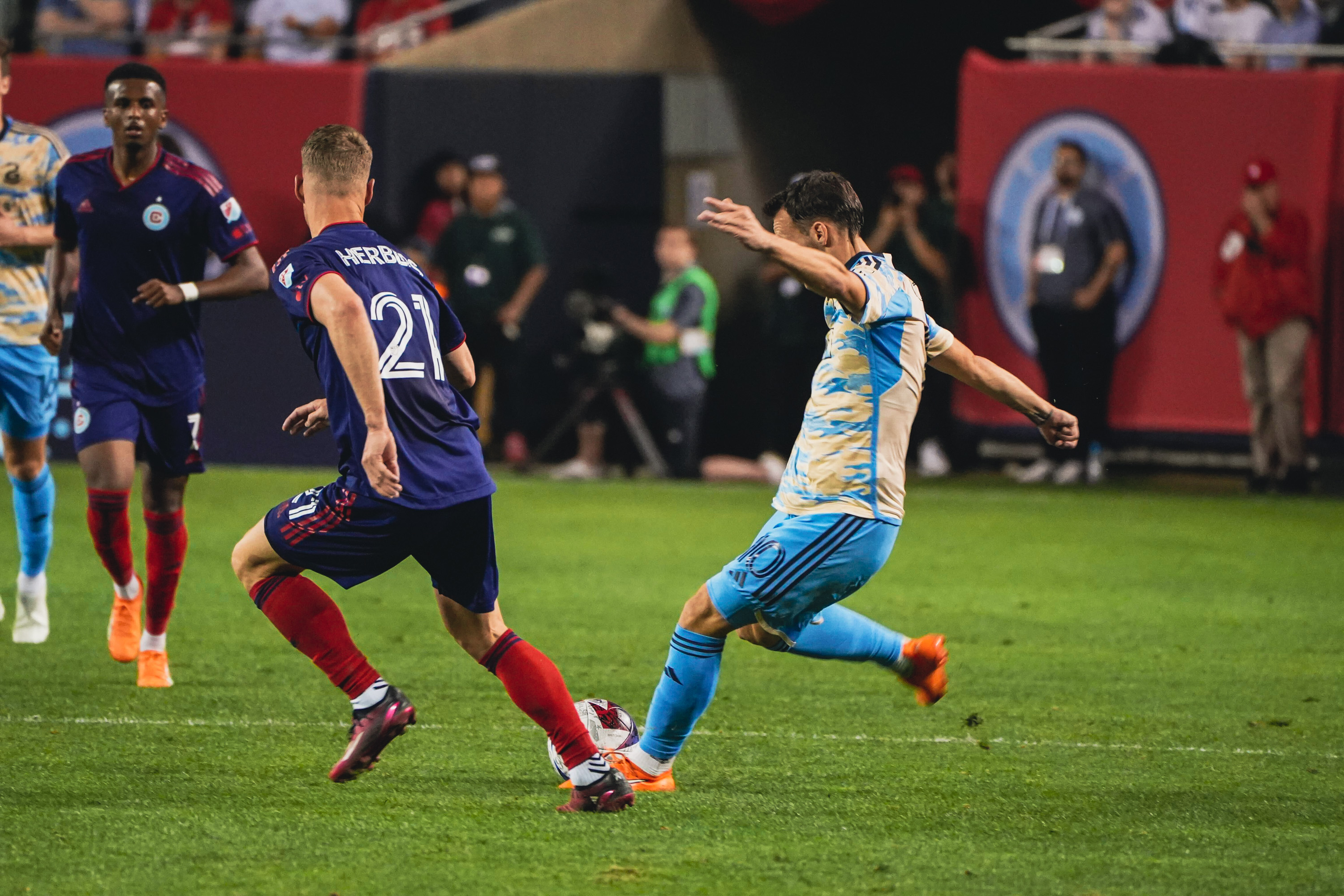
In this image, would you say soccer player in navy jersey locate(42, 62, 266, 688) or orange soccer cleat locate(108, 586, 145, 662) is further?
orange soccer cleat locate(108, 586, 145, 662)

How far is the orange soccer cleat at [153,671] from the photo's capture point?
7238 millimetres

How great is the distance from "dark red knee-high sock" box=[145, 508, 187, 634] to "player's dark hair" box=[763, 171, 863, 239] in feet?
9.80

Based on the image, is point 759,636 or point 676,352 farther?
point 676,352

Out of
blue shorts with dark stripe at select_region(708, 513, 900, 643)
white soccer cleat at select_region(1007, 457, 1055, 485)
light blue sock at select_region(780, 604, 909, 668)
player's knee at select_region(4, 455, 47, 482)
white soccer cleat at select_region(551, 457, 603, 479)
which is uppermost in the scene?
blue shorts with dark stripe at select_region(708, 513, 900, 643)

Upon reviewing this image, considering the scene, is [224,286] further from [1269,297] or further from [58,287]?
[1269,297]

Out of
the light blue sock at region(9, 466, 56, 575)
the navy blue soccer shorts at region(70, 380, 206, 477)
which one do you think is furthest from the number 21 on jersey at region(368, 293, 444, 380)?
the light blue sock at region(9, 466, 56, 575)

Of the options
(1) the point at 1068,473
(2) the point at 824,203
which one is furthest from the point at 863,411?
(1) the point at 1068,473

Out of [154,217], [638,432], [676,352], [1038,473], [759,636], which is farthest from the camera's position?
[638,432]

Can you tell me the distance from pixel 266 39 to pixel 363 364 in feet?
38.5

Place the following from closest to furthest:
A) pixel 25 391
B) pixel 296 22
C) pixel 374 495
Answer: pixel 374 495 < pixel 25 391 < pixel 296 22

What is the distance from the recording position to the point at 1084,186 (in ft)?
50.0

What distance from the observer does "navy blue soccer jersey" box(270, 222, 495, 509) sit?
16.9ft

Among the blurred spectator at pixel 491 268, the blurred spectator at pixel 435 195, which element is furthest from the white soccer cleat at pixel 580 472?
the blurred spectator at pixel 435 195

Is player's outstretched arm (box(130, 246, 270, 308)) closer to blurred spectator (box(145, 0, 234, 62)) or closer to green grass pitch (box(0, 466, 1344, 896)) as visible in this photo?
green grass pitch (box(0, 466, 1344, 896))
